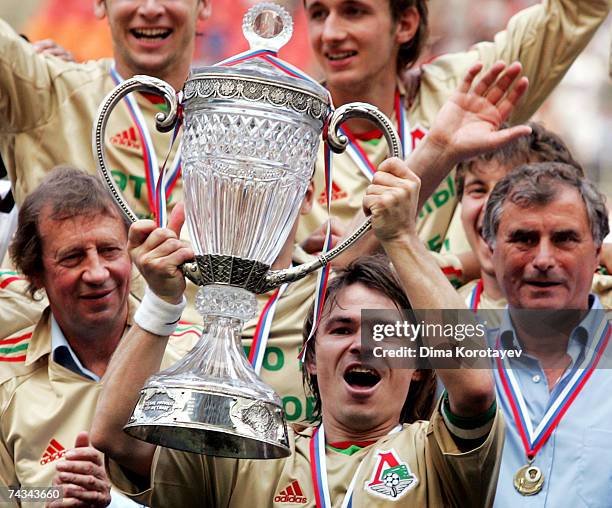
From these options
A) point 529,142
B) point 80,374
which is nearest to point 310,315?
point 80,374

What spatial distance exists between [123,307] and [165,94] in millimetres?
999

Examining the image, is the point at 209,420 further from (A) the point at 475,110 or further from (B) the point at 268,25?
(A) the point at 475,110

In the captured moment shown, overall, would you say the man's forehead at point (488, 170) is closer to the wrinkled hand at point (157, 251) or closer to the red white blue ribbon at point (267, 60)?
the red white blue ribbon at point (267, 60)

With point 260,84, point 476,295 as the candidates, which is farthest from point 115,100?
point 476,295

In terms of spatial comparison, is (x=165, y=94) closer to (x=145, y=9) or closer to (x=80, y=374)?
(x=80, y=374)

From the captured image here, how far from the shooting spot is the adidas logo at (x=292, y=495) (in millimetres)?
3760

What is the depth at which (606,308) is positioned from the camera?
450cm

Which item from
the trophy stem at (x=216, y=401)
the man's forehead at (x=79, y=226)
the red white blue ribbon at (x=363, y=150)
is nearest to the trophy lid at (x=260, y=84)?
the trophy stem at (x=216, y=401)

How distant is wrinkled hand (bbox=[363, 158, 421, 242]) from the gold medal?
2.34ft

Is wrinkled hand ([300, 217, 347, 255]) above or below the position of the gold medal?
above

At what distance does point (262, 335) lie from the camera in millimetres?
4391

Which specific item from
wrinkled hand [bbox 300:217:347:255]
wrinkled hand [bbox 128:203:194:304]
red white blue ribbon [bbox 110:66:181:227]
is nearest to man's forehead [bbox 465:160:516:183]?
wrinkled hand [bbox 300:217:347:255]

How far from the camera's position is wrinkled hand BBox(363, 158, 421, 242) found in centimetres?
349

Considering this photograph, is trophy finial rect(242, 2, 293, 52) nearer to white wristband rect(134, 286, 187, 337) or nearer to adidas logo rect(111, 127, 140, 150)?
white wristband rect(134, 286, 187, 337)
